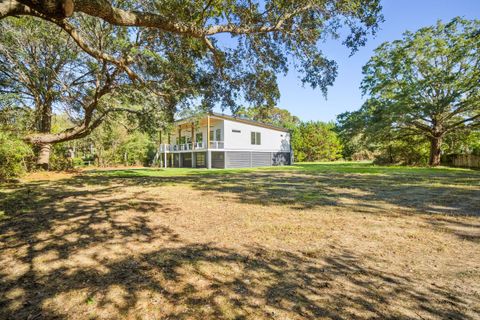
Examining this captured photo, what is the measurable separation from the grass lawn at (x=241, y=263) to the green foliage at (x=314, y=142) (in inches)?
1527

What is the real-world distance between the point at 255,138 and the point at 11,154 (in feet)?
74.5

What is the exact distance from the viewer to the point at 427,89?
Result: 2436cm

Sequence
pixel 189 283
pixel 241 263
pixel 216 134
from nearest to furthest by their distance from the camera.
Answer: pixel 189 283, pixel 241 263, pixel 216 134

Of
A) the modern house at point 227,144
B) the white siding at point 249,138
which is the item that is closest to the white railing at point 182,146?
the modern house at point 227,144

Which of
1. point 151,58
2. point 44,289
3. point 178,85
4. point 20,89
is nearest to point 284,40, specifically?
point 178,85

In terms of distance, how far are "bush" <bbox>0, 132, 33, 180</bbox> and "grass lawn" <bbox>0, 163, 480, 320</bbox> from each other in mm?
5838

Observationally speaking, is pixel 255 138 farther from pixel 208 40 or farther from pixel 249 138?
pixel 208 40

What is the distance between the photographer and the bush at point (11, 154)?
9.82m

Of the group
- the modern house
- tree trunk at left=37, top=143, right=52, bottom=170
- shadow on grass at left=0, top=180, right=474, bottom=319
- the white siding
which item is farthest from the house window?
shadow on grass at left=0, top=180, right=474, bottom=319

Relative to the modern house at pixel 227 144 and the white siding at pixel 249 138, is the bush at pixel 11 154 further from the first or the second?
the white siding at pixel 249 138

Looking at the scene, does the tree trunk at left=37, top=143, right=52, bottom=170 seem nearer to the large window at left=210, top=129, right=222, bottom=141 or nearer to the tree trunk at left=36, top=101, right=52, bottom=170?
the tree trunk at left=36, top=101, right=52, bottom=170

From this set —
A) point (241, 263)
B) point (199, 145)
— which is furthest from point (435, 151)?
point (241, 263)

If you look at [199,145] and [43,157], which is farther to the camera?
[199,145]

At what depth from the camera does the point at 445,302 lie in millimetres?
2281
